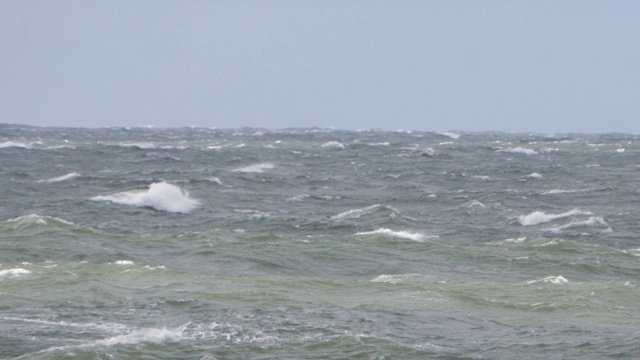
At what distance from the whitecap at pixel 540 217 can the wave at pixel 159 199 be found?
9.94 metres

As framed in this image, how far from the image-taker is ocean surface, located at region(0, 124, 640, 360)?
1639 centimetres

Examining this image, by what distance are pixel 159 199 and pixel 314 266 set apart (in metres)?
13.9

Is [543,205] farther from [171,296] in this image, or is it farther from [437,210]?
[171,296]

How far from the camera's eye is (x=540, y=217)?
3591 centimetres

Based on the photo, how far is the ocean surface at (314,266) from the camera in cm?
1639

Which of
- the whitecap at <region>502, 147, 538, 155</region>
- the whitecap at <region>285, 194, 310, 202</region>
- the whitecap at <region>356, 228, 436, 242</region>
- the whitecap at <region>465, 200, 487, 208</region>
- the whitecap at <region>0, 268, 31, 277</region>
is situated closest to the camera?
the whitecap at <region>0, 268, 31, 277</region>

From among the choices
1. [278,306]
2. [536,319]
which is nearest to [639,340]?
[536,319]

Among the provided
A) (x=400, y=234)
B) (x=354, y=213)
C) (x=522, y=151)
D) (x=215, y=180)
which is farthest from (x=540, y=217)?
(x=522, y=151)

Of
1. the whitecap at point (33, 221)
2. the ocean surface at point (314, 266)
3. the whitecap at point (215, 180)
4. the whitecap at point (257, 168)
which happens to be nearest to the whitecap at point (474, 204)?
the ocean surface at point (314, 266)

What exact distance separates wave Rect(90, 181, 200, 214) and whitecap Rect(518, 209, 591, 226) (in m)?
9.94

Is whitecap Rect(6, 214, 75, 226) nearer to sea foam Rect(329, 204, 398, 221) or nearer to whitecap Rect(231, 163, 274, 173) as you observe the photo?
sea foam Rect(329, 204, 398, 221)

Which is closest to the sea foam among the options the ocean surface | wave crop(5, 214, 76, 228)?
the ocean surface

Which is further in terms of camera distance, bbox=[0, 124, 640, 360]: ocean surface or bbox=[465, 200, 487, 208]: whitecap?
bbox=[465, 200, 487, 208]: whitecap

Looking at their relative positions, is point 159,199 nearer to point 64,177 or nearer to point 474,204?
point 474,204
